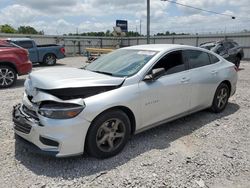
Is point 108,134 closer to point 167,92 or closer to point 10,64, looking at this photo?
point 167,92

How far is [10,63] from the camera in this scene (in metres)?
8.27

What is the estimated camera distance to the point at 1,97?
6.92m

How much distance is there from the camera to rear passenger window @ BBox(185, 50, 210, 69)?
15.5ft

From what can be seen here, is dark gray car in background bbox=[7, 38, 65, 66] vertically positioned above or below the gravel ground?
above

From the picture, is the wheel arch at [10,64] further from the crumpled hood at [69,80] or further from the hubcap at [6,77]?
the crumpled hood at [69,80]

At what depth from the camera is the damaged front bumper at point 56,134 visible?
3.09m

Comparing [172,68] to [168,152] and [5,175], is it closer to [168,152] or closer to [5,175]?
[168,152]

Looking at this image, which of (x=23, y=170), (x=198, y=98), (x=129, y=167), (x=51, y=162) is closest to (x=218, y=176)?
(x=129, y=167)

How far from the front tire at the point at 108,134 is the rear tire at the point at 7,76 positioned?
19.9ft

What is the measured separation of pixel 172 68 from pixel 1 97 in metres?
4.92

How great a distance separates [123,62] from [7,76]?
556 cm

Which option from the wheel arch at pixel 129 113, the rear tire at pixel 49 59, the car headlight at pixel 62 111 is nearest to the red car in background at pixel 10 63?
the car headlight at pixel 62 111

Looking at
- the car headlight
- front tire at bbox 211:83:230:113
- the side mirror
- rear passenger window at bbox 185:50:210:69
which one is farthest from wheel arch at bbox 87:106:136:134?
front tire at bbox 211:83:230:113

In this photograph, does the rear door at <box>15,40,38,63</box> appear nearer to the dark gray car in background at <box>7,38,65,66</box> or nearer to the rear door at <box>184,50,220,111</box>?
the dark gray car in background at <box>7,38,65,66</box>
